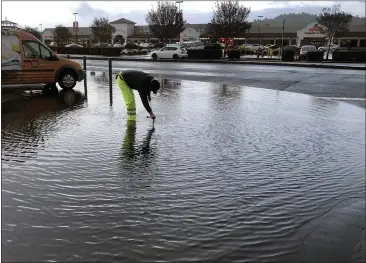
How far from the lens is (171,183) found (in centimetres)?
466

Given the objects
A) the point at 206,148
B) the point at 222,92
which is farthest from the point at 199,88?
the point at 206,148

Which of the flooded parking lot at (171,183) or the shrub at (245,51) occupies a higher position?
the shrub at (245,51)

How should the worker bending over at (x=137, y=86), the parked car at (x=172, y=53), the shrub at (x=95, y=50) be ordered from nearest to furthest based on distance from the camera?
the worker bending over at (x=137, y=86)
the parked car at (x=172, y=53)
the shrub at (x=95, y=50)

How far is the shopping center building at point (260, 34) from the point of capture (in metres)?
67.6

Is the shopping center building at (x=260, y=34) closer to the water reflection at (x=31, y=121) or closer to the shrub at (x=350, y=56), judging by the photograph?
the shrub at (x=350, y=56)

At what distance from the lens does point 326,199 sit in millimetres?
4453

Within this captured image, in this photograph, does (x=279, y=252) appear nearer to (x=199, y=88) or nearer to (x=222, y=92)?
(x=222, y=92)

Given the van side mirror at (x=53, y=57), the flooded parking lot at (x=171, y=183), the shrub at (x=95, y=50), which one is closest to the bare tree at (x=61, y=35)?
the shrub at (x=95, y=50)

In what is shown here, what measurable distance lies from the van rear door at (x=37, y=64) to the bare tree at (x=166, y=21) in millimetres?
38772

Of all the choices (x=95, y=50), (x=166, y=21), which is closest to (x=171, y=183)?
(x=95, y=50)

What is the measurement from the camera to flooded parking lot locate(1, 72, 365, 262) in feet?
10.9

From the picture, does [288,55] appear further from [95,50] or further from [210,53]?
[95,50]

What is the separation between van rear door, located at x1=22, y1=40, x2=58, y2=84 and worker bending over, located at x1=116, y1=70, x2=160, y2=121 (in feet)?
17.2

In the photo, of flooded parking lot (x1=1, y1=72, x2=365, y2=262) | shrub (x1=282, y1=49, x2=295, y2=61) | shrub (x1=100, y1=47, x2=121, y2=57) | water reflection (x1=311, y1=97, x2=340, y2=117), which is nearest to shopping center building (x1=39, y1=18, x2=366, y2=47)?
shrub (x1=100, y1=47, x2=121, y2=57)
